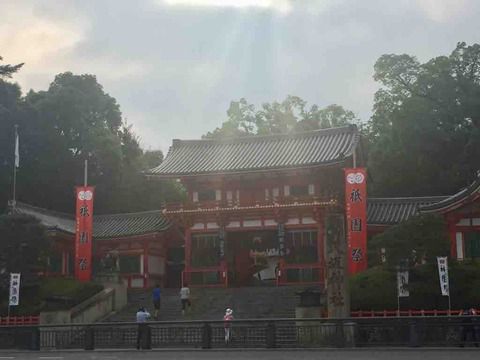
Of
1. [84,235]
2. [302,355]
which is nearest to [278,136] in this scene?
[84,235]

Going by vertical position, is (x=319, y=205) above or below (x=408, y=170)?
below

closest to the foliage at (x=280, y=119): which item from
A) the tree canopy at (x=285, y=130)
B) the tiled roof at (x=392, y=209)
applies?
the tree canopy at (x=285, y=130)

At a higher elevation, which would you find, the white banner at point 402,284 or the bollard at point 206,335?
the white banner at point 402,284

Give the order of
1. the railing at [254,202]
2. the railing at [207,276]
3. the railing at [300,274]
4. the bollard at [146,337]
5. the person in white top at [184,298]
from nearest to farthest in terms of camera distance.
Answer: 1. the bollard at [146,337]
2. the person in white top at [184,298]
3. the railing at [300,274]
4. the railing at [254,202]
5. the railing at [207,276]

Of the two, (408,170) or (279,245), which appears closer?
(279,245)

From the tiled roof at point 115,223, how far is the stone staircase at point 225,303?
592 cm

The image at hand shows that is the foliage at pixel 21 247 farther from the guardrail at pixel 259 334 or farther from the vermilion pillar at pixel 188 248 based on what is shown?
the guardrail at pixel 259 334

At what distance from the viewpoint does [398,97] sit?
185 ft

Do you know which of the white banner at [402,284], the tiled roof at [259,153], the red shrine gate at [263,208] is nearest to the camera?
the white banner at [402,284]

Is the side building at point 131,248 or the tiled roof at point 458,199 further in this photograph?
the side building at point 131,248

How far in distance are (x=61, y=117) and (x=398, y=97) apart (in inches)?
1043

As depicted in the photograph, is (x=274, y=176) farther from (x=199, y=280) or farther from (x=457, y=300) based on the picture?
(x=457, y=300)

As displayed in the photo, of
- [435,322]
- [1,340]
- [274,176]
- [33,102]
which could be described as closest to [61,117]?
[33,102]

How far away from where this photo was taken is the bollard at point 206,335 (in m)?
22.7
